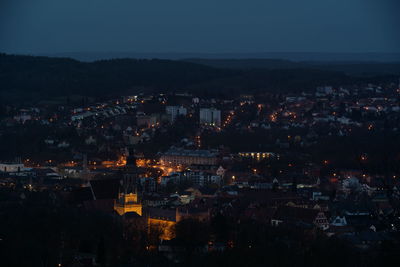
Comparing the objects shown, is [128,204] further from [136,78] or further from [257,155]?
[136,78]

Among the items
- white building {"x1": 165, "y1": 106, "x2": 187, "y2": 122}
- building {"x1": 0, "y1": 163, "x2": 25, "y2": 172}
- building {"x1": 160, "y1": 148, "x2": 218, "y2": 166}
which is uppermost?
building {"x1": 0, "y1": 163, "x2": 25, "y2": 172}

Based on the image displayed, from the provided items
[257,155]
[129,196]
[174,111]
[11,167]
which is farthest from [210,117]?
[129,196]

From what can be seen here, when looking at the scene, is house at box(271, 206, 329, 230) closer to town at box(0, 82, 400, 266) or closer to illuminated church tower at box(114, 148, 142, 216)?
town at box(0, 82, 400, 266)

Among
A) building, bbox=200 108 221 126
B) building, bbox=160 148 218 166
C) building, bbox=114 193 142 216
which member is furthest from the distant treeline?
building, bbox=114 193 142 216

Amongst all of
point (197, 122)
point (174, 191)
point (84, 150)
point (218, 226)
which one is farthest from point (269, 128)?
point (218, 226)

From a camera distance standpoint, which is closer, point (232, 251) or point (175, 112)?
point (232, 251)

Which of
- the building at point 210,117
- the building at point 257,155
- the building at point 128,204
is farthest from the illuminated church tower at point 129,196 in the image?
the building at point 210,117

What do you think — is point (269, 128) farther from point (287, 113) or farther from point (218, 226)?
point (218, 226)
